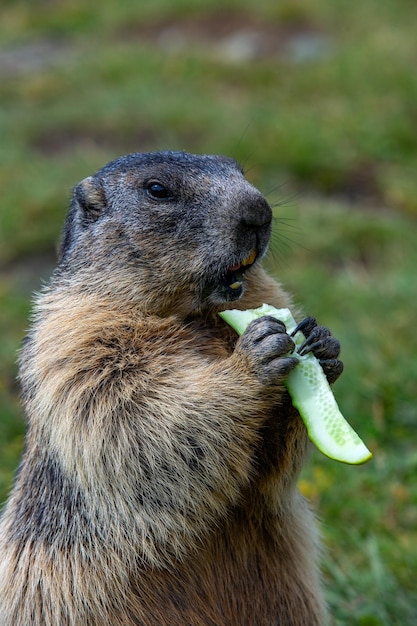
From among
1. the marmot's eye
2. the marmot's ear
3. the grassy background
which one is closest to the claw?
the marmot's eye

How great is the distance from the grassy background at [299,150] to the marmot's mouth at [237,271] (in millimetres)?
1606

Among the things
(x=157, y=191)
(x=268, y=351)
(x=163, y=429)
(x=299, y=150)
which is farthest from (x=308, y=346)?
(x=299, y=150)

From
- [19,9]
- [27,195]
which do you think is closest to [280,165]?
[27,195]

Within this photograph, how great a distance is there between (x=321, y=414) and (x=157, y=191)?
1119mm

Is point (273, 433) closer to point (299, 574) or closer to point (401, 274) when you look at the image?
point (299, 574)

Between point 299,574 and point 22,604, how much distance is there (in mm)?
1052

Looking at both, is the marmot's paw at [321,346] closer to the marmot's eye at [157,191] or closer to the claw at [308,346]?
the claw at [308,346]

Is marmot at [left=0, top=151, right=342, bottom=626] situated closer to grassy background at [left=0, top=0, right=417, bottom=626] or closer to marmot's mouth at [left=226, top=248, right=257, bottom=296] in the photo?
marmot's mouth at [left=226, top=248, right=257, bottom=296]

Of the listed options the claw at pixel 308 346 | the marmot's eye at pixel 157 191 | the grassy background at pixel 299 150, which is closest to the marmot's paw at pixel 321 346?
the claw at pixel 308 346

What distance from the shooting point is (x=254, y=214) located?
3.40 m

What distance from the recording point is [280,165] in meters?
8.86

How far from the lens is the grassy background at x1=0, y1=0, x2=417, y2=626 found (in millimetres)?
4910

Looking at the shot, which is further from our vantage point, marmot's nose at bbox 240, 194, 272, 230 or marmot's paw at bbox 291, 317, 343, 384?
marmot's nose at bbox 240, 194, 272, 230

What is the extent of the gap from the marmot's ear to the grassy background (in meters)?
1.92
